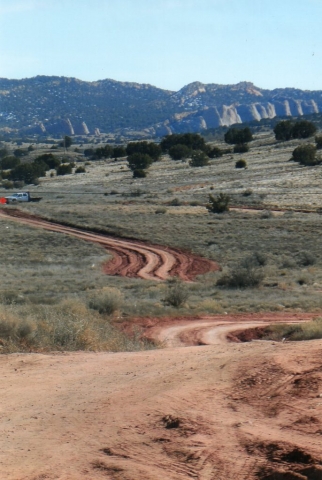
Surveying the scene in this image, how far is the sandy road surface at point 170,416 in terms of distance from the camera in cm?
690

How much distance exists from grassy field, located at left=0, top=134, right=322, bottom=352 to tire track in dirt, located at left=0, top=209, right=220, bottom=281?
32.7 inches

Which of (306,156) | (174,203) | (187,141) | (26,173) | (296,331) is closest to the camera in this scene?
(296,331)

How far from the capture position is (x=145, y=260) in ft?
120

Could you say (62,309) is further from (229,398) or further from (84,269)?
(84,269)

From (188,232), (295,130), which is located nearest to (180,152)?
(295,130)

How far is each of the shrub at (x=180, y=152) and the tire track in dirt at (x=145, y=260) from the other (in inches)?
2001

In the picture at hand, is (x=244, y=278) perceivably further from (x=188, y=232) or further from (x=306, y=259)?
(x=188, y=232)

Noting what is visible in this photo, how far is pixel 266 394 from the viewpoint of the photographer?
8594mm

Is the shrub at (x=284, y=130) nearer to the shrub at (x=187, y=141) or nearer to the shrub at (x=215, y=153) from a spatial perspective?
the shrub at (x=215, y=153)

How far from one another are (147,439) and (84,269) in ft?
84.7

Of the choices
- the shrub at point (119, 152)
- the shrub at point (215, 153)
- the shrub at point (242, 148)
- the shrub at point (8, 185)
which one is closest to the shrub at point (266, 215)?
the shrub at point (8, 185)

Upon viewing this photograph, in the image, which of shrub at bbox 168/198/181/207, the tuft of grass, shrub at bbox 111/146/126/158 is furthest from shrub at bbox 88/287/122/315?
shrub at bbox 111/146/126/158

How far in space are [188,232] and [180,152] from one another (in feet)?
174

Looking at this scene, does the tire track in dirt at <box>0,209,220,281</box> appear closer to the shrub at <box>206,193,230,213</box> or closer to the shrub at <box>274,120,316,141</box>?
the shrub at <box>206,193,230,213</box>
